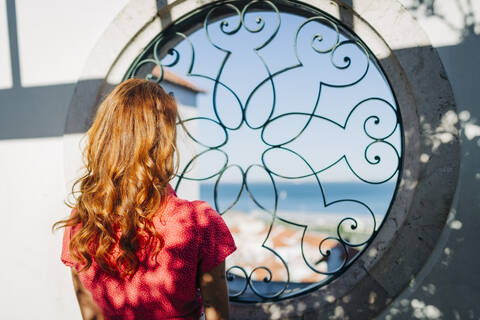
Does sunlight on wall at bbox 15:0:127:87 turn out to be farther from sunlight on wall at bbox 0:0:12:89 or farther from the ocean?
the ocean

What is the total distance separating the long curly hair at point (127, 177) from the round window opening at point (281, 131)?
289 mm

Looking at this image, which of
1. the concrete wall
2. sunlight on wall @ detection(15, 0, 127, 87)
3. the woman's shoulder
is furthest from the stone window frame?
the woman's shoulder

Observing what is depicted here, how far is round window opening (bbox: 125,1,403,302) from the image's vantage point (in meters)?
2.09

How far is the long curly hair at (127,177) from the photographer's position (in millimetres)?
1032

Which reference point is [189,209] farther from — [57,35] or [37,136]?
[57,35]

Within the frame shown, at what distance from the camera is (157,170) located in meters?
1.06

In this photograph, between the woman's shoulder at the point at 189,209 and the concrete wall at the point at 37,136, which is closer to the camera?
the woman's shoulder at the point at 189,209

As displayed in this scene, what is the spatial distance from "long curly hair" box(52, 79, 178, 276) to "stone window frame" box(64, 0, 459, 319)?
1181mm

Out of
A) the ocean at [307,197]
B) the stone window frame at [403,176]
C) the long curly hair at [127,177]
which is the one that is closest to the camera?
the long curly hair at [127,177]

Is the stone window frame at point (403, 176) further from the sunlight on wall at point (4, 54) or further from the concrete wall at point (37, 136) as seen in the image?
the sunlight on wall at point (4, 54)

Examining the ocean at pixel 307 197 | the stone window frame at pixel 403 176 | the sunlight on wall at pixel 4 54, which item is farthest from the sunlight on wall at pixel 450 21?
the ocean at pixel 307 197

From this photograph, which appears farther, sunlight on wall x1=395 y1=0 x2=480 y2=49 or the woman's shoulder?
sunlight on wall x1=395 y1=0 x2=480 y2=49

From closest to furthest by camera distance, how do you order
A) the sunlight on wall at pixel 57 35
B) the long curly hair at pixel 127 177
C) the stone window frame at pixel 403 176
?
the long curly hair at pixel 127 177 → the stone window frame at pixel 403 176 → the sunlight on wall at pixel 57 35

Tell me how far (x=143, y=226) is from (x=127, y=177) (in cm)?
14
